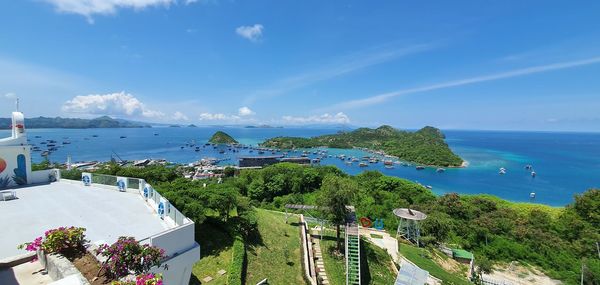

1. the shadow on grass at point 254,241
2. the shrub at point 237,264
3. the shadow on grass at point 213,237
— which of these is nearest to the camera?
the shrub at point 237,264

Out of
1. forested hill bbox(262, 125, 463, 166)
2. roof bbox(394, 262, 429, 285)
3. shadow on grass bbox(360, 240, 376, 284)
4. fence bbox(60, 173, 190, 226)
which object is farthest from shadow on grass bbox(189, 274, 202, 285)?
forested hill bbox(262, 125, 463, 166)

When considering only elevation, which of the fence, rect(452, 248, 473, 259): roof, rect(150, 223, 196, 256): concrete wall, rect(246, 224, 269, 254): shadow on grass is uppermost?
the fence

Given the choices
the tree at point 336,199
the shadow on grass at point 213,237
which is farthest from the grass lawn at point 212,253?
the tree at point 336,199

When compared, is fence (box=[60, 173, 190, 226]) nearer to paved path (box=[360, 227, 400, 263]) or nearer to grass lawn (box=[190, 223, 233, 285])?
grass lawn (box=[190, 223, 233, 285])

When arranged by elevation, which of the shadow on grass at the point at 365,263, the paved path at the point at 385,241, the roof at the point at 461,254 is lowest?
the roof at the point at 461,254

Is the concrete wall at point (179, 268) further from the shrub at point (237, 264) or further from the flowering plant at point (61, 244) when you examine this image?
the shrub at point (237, 264)

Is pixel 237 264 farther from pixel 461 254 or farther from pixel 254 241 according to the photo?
pixel 461 254

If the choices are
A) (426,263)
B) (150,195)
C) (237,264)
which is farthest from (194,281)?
(426,263)
